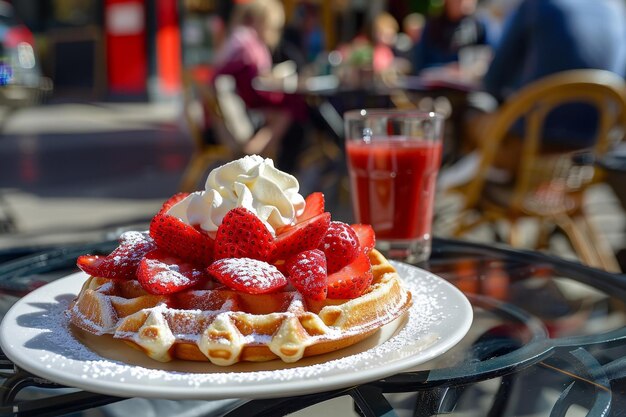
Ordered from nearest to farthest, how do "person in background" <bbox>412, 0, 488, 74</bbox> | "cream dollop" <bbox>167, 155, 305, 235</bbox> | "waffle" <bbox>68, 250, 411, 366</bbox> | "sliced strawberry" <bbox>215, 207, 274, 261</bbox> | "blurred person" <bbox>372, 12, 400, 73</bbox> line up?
"waffle" <bbox>68, 250, 411, 366</bbox> < "sliced strawberry" <bbox>215, 207, 274, 261</bbox> < "cream dollop" <bbox>167, 155, 305, 235</bbox> < "person in background" <bbox>412, 0, 488, 74</bbox> < "blurred person" <bbox>372, 12, 400, 73</bbox>

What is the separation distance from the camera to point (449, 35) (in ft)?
21.3

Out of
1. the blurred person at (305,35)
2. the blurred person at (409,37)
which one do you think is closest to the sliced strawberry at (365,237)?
the blurred person at (409,37)

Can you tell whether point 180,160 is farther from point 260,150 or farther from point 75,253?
point 75,253

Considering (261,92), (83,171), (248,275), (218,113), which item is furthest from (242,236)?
(83,171)

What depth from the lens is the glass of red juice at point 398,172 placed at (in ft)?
5.17

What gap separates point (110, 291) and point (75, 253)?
515mm

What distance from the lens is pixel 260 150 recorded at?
554 centimetres

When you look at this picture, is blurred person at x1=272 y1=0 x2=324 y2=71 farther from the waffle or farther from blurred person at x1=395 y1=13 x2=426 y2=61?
the waffle

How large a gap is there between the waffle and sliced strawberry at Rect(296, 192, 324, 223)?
0.15m

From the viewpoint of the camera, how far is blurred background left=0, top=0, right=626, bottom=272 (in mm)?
5215

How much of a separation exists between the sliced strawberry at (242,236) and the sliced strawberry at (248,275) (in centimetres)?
2

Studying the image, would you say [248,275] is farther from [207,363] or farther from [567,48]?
[567,48]

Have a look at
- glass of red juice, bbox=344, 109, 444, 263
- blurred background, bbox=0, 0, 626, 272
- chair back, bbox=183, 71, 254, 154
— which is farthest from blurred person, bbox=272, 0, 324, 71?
glass of red juice, bbox=344, 109, 444, 263

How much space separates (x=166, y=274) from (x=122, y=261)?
102 millimetres
